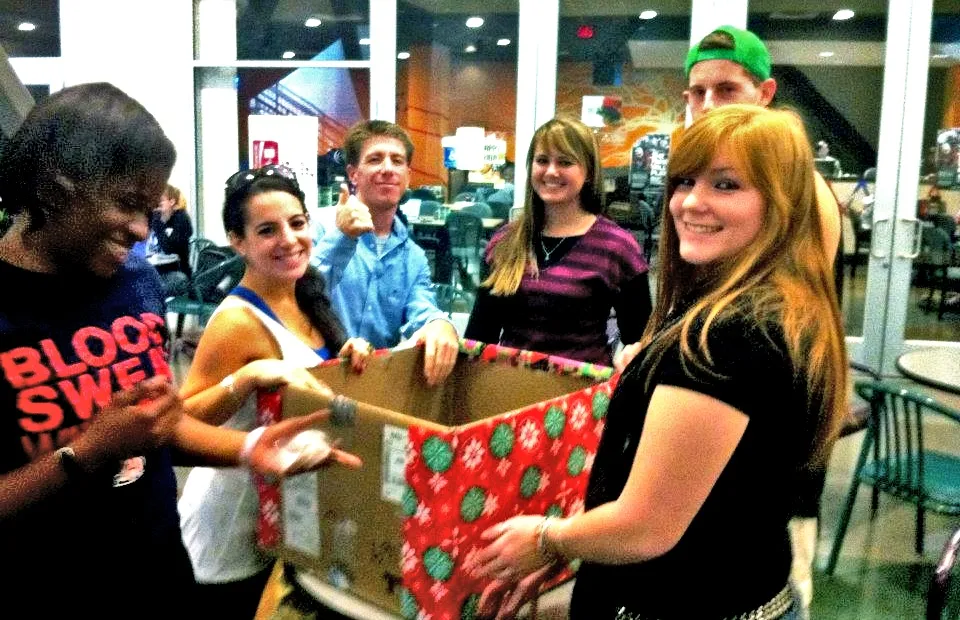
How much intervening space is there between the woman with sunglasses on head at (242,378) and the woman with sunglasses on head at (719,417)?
43 centimetres

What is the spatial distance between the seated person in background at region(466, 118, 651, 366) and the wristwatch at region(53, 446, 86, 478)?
4.18 ft

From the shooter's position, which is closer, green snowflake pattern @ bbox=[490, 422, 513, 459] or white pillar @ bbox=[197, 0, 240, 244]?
green snowflake pattern @ bbox=[490, 422, 513, 459]

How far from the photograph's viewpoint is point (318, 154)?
6957 mm

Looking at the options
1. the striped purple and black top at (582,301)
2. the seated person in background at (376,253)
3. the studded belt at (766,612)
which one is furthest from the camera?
the striped purple and black top at (582,301)

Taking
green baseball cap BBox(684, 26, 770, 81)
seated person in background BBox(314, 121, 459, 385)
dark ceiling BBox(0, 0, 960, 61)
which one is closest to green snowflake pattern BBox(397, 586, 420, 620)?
seated person in background BBox(314, 121, 459, 385)

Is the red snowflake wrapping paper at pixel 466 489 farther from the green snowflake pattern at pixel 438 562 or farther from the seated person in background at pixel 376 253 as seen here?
the seated person in background at pixel 376 253

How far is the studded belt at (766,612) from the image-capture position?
1.07m

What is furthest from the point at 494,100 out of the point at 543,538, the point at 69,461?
the point at 69,461

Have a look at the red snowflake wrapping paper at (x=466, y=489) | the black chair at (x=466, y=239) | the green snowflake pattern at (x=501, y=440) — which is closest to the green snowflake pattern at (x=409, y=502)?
the red snowflake wrapping paper at (x=466, y=489)

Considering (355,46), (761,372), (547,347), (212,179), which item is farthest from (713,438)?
(212,179)

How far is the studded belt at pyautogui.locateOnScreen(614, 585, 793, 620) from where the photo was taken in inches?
42.2

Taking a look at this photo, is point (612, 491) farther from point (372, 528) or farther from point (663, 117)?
point (663, 117)

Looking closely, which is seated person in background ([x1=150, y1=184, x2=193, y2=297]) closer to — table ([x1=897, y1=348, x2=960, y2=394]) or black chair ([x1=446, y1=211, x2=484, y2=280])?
black chair ([x1=446, y1=211, x2=484, y2=280])

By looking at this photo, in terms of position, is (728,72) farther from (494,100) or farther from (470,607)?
(494,100)
